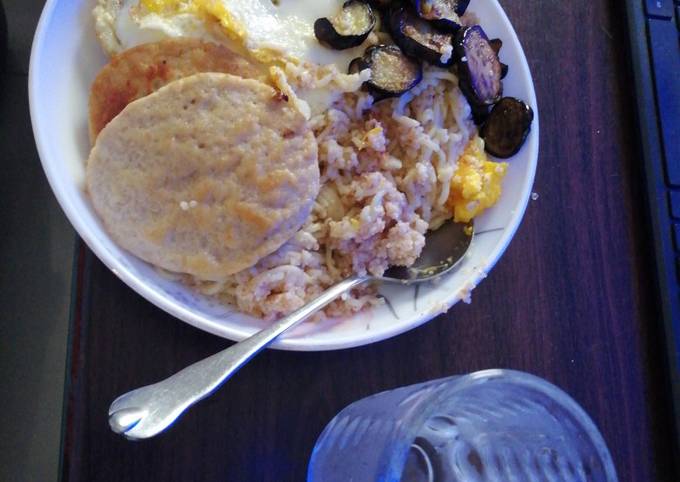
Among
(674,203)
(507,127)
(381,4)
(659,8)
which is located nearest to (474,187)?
(507,127)

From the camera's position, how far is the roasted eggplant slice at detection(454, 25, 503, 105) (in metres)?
1.64

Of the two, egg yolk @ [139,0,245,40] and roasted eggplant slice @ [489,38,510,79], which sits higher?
egg yolk @ [139,0,245,40]

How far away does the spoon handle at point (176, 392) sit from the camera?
3.76 ft

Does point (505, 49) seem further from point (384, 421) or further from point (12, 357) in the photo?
point (12, 357)

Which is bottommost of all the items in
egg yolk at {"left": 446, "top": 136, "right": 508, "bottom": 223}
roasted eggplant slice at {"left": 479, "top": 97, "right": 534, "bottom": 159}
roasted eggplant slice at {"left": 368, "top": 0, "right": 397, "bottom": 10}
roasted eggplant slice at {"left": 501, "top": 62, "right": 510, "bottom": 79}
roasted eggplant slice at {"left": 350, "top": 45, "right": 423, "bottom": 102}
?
egg yolk at {"left": 446, "top": 136, "right": 508, "bottom": 223}

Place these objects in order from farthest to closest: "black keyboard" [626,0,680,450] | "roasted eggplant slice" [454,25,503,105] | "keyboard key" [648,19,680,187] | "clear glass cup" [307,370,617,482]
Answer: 1. "keyboard key" [648,19,680,187]
2. "black keyboard" [626,0,680,450]
3. "roasted eggplant slice" [454,25,503,105]
4. "clear glass cup" [307,370,617,482]

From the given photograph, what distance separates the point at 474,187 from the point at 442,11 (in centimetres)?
48

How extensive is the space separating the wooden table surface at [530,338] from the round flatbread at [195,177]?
182 millimetres

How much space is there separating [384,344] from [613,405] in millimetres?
730

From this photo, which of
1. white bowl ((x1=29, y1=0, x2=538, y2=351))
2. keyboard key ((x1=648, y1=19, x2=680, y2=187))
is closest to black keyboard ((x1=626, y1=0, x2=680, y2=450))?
keyboard key ((x1=648, y1=19, x2=680, y2=187))

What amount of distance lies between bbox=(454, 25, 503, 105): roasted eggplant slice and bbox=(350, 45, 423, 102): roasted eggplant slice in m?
0.13

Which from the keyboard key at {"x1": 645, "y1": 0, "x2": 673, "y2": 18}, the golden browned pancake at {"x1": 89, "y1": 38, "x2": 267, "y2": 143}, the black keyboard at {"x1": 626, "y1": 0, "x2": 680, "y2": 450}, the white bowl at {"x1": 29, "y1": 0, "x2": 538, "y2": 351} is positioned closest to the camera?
the white bowl at {"x1": 29, "y1": 0, "x2": 538, "y2": 351}

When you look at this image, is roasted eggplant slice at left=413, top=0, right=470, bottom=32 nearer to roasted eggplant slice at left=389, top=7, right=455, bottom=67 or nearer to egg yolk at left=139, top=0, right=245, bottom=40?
roasted eggplant slice at left=389, top=7, right=455, bottom=67

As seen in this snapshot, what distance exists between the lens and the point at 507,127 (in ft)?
5.61
